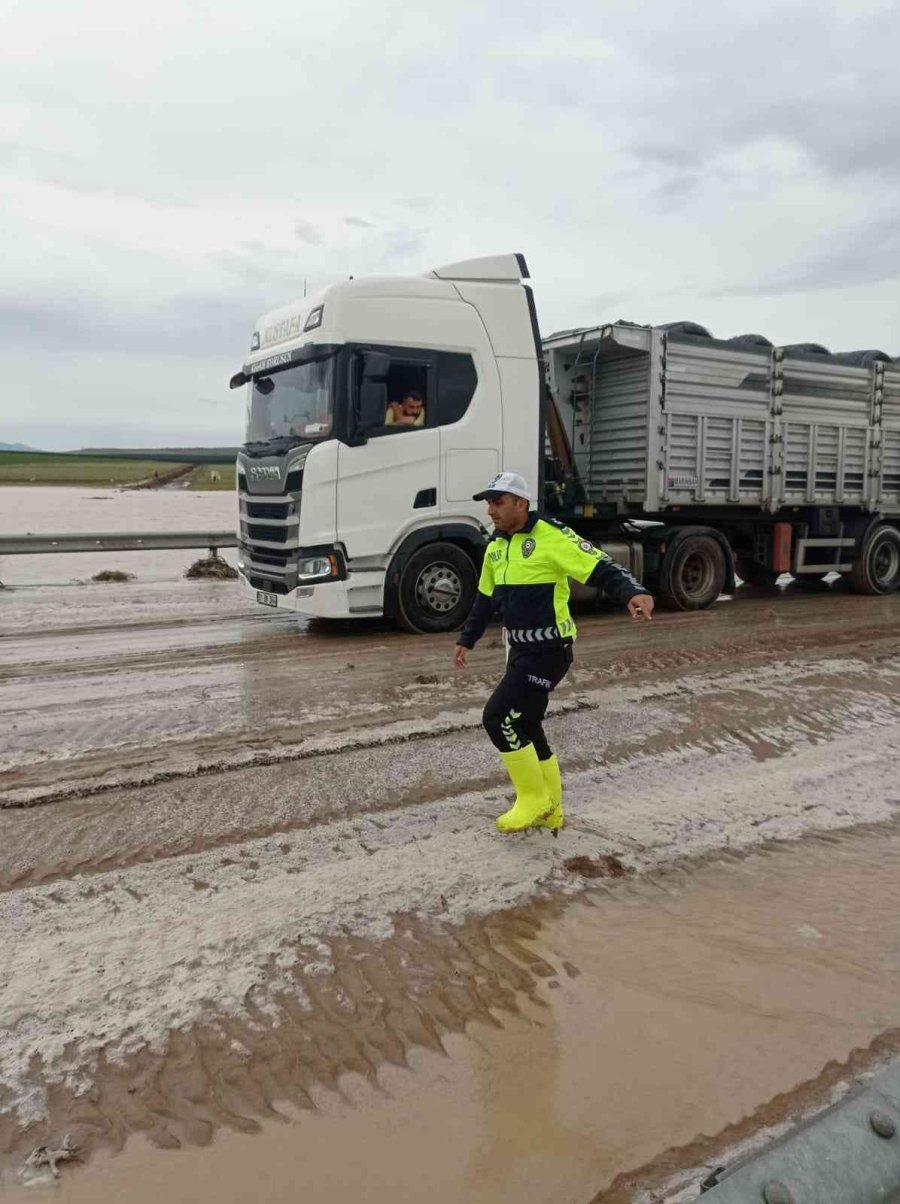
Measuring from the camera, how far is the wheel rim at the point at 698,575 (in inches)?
457

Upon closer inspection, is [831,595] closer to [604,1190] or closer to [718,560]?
[718,560]

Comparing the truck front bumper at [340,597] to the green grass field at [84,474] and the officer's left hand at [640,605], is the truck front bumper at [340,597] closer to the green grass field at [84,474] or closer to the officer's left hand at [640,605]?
the officer's left hand at [640,605]

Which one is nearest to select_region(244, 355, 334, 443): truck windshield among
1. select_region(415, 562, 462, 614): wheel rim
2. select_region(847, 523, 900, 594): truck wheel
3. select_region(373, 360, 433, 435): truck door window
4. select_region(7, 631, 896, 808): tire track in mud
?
select_region(373, 360, 433, 435): truck door window

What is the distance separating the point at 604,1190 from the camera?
7.67 feet

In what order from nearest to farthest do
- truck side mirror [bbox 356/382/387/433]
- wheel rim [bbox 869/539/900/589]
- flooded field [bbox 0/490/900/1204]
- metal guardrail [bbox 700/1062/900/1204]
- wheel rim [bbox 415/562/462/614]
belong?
metal guardrail [bbox 700/1062/900/1204], flooded field [bbox 0/490/900/1204], truck side mirror [bbox 356/382/387/433], wheel rim [bbox 415/562/462/614], wheel rim [bbox 869/539/900/589]

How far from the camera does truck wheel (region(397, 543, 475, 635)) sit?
9.35m

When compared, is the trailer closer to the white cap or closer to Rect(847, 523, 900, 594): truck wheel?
Rect(847, 523, 900, 594): truck wheel

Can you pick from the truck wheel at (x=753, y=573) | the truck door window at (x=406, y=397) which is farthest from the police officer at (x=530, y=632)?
the truck wheel at (x=753, y=573)

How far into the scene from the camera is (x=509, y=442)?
9617 mm

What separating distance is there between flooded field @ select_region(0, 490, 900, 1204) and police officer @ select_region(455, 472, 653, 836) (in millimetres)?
226

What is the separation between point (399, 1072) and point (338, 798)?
2.10 meters

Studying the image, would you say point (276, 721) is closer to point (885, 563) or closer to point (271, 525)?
point (271, 525)

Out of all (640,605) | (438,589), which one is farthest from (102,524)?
(640,605)

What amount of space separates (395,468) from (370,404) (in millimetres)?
664
